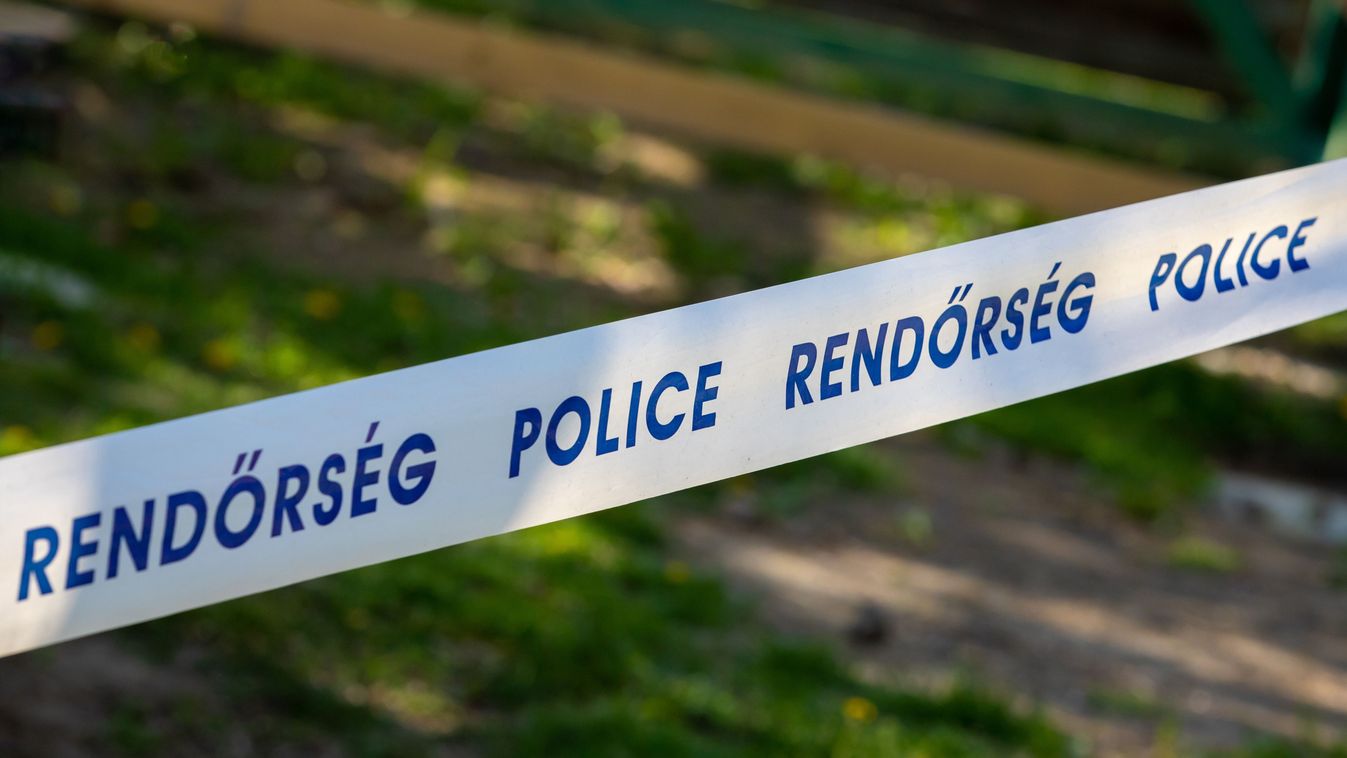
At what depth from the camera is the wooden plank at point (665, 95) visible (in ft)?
20.5

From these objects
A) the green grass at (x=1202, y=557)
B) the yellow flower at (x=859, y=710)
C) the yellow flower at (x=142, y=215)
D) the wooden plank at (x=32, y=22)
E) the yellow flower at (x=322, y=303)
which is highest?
the wooden plank at (x=32, y=22)

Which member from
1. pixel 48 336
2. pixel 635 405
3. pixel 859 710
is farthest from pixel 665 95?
pixel 635 405

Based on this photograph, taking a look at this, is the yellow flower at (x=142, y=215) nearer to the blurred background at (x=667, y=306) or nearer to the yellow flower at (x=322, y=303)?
the blurred background at (x=667, y=306)

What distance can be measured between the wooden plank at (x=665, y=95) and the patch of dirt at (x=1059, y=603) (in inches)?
67.0

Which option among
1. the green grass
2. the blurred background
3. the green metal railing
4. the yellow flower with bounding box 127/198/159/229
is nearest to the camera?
the blurred background

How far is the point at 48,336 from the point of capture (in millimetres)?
4418

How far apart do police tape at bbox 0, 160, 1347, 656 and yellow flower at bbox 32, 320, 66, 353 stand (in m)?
3.11

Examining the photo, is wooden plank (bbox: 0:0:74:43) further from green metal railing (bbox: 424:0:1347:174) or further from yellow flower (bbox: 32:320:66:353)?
green metal railing (bbox: 424:0:1347:174)

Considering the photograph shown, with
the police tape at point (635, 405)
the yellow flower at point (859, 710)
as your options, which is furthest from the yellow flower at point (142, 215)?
the police tape at point (635, 405)

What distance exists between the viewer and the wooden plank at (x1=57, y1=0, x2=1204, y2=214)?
6.24 meters

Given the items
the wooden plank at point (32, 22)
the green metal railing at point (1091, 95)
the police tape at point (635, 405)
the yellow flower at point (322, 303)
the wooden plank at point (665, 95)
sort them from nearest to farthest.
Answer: the police tape at point (635, 405) → the yellow flower at point (322, 303) → the wooden plank at point (32, 22) → the green metal railing at point (1091, 95) → the wooden plank at point (665, 95)

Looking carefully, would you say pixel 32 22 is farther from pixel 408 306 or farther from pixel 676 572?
pixel 676 572

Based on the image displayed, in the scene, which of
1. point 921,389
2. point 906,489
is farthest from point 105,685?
point 906,489

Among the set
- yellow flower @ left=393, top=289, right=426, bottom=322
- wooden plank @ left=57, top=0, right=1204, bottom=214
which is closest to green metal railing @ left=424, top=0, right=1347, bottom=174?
wooden plank @ left=57, top=0, right=1204, bottom=214
